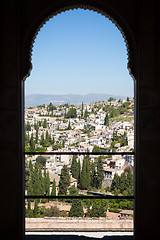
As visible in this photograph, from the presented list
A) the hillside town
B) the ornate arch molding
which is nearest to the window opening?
the hillside town

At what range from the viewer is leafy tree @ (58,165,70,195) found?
8.79ft

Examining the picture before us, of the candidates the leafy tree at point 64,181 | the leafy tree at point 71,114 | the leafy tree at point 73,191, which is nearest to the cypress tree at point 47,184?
the leafy tree at point 64,181

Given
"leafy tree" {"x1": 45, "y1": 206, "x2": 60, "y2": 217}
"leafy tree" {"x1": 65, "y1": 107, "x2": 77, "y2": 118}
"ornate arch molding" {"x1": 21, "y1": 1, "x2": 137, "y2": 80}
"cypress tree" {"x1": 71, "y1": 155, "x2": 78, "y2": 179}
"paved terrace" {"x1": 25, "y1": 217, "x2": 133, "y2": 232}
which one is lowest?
"paved terrace" {"x1": 25, "y1": 217, "x2": 133, "y2": 232}

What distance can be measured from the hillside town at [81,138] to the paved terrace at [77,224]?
152 millimetres

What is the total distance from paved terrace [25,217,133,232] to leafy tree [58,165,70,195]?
308 millimetres

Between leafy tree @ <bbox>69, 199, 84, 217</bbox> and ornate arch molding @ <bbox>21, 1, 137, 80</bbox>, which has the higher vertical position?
ornate arch molding @ <bbox>21, 1, 137, 80</bbox>

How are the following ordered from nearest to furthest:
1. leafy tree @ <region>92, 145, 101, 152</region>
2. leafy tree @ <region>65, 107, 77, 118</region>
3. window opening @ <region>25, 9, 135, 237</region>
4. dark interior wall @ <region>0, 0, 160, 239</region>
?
1. dark interior wall @ <region>0, 0, 160, 239</region>
2. window opening @ <region>25, 9, 135, 237</region>
3. leafy tree @ <region>92, 145, 101, 152</region>
4. leafy tree @ <region>65, 107, 77, 118</region>

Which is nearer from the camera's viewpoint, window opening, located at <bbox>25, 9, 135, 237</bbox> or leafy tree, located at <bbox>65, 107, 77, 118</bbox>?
window opening, located at <bbox>25, 9, 135, 237</bbox>

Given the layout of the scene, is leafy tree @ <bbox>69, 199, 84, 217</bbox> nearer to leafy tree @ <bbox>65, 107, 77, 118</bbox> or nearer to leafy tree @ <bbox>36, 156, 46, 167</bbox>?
leafy tree @ <bbox>36, 156, 46, 167</bbox>

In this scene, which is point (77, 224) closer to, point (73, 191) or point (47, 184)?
point (73, 191)
